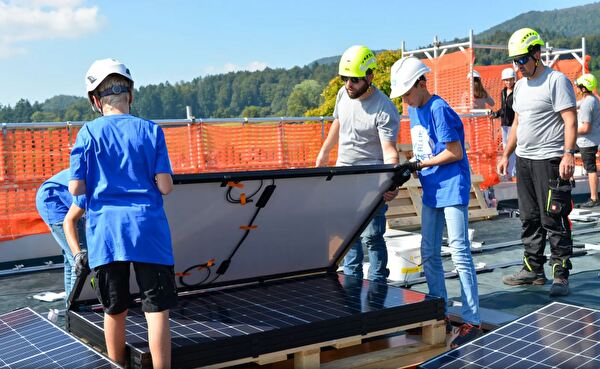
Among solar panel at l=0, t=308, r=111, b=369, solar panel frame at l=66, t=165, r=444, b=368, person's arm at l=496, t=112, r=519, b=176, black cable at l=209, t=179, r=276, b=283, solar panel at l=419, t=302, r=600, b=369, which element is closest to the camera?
solar panel at l=419, t=302, r=600, b=369

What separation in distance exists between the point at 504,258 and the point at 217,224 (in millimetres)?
5196

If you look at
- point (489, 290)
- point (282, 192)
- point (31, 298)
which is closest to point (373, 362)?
point (282, 192)

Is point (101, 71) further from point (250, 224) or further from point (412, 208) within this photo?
point (412, 208)

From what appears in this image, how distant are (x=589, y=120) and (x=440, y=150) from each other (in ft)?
23.0

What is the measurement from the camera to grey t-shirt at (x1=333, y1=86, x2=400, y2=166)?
→ 5.77 metres

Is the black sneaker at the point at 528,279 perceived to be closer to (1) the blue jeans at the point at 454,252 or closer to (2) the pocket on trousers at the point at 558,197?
(2) the pocket on trousers at the point at 558,197

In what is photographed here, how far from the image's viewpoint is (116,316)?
148 inches

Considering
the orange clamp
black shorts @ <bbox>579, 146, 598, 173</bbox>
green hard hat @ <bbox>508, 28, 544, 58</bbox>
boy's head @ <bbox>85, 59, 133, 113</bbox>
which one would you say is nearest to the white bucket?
green hard hat @ <bbox>508, 28, 544, 58</bbox>

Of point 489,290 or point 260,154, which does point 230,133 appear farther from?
point 489,290

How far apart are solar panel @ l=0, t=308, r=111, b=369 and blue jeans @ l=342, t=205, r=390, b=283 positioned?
8.24 ft

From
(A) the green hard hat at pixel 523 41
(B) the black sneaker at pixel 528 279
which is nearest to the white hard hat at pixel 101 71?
(A) the green hard hat at pixel 523 41

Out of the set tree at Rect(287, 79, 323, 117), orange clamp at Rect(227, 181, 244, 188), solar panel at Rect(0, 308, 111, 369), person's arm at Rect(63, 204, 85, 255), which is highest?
tree at Rect(287, 79, 323, 117)

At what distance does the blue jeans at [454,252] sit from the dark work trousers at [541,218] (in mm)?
1708

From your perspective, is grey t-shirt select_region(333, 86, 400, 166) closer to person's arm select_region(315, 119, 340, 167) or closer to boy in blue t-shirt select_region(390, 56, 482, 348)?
person's arm select_region(315, 119, 340, 167)
